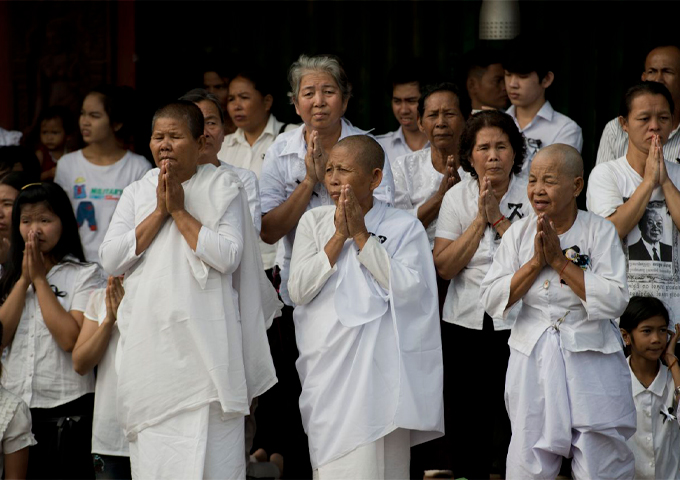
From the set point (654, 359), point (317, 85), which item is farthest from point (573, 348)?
point (317, 85)

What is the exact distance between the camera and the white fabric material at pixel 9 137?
788cm

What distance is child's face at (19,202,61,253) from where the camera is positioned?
19.8 feet

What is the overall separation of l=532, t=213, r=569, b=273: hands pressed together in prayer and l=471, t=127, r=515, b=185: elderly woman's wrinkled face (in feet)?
2.61

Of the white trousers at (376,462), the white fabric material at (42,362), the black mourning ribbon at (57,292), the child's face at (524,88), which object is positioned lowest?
the white trousers at (376,462)

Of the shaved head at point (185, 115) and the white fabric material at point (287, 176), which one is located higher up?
the shaved head at point (185, 115)

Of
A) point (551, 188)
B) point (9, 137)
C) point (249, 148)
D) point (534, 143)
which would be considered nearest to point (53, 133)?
point (9, 137)

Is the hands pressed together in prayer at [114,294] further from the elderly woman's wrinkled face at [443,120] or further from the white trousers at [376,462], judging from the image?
the elderly woman's wrinkled face at [443,120]

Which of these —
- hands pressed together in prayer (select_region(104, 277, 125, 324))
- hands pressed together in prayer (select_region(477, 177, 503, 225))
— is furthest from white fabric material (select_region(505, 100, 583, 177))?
hands pressed together in prayer (select_region(104, 277, 125, 324))

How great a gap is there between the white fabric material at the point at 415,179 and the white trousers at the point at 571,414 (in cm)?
144

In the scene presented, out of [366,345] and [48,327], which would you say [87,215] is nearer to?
[48,327]

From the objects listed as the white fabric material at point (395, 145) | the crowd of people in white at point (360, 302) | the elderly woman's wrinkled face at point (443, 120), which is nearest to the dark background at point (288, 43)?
the white fabric material at point (395, 145)

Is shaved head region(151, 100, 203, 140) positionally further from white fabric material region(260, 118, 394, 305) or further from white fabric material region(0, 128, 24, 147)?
white fabric material region(0, 128, 24, 147)

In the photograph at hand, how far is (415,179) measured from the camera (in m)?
6.47

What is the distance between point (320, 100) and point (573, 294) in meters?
1.69
